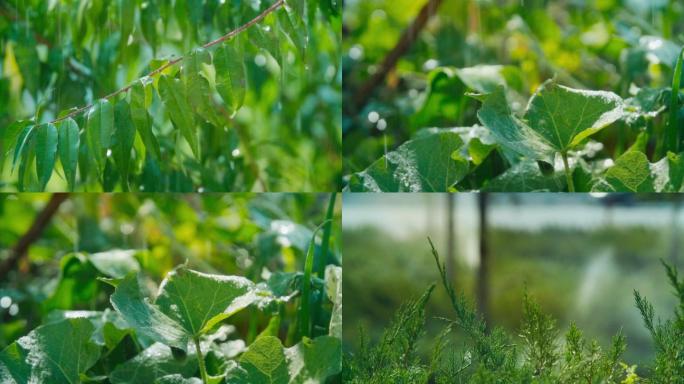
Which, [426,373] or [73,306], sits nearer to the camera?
[426,373]

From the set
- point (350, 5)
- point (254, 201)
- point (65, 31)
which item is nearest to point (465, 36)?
point (350, 5)

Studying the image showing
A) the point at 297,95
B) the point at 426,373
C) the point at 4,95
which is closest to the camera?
the point at 426,373

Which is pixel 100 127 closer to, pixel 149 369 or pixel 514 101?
pixel 149 369

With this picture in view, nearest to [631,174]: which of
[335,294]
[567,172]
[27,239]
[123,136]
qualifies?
[567,172]

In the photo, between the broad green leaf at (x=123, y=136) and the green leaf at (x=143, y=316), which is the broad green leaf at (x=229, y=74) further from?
the green leaf at (x=143, y=316)

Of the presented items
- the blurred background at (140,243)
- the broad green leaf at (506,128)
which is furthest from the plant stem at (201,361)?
the broad green leaf at (506,128)

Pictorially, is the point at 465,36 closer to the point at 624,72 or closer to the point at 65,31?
the point at 624,72
